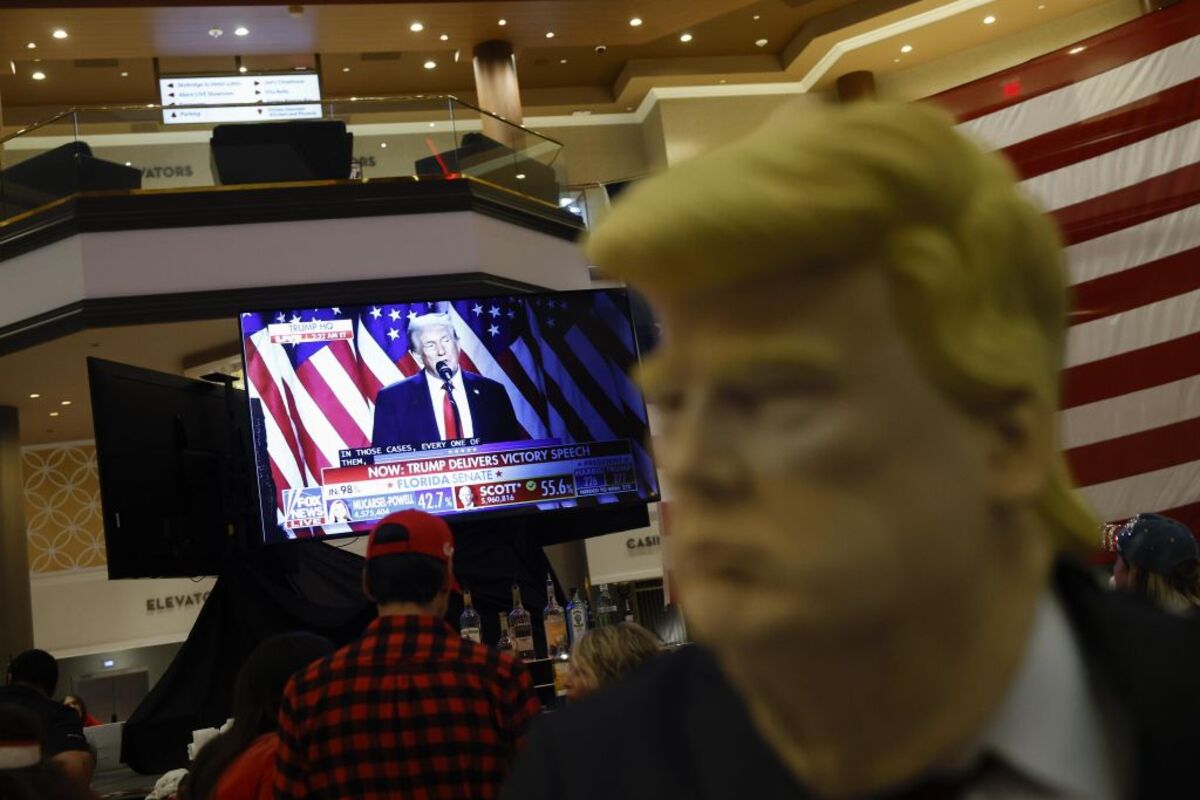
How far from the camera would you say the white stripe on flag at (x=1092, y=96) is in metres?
5.05

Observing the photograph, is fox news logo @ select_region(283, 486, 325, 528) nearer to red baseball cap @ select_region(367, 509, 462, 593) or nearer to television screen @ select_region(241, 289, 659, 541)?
television screen @ select_region(241, 289, 659, 541)

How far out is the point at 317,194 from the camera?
9.28m

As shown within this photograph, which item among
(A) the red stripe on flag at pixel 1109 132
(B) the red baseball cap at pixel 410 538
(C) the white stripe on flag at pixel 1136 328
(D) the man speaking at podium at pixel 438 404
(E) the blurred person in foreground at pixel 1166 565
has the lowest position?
(E) the blurred person in foreground at pixel 1166 565

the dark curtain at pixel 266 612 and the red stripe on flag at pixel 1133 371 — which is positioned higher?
the red stripe on flag at pixel 1133 371

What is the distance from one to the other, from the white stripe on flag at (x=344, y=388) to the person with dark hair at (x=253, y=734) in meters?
3.21

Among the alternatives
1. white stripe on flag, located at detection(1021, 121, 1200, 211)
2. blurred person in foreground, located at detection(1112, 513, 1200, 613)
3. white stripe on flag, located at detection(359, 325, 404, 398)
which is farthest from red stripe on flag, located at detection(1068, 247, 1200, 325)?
white stripe on flag, located at detection(359, 325, 404, 398)

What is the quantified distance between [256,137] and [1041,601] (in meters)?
9.61

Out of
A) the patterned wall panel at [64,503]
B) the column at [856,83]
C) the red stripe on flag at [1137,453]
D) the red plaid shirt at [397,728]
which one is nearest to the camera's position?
the red plaid shirt at [397,728]

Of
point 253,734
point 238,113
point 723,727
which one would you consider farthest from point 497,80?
point 723,727

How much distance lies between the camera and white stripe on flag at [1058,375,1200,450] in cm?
500

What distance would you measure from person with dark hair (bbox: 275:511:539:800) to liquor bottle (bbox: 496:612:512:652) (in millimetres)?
2874

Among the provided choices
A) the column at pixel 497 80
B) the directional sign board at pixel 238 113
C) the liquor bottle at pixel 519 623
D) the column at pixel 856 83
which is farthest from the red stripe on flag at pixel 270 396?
the column at pixel 856 83

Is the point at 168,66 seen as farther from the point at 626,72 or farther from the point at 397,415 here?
the point at 397,415

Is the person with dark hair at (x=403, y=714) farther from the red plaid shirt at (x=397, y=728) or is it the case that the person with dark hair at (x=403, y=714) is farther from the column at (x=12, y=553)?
the column at (x=12, y=553)
